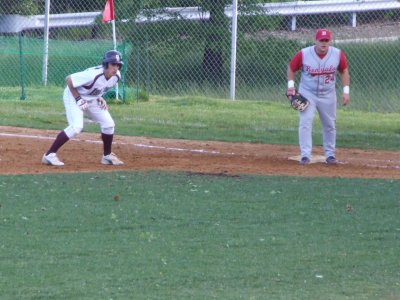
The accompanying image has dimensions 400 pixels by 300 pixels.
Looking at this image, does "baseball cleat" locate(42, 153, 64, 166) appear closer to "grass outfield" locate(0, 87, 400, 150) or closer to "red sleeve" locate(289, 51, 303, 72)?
"red sleeve" locate(289, 51, 303, 72)

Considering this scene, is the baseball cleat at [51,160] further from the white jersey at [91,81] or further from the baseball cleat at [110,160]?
the white jersey at [91,81]

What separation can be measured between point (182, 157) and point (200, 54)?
8.77 m

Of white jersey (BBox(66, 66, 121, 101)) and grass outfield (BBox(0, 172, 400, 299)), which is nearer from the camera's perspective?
grass outfield (BBox(0, 172, 400, 299))

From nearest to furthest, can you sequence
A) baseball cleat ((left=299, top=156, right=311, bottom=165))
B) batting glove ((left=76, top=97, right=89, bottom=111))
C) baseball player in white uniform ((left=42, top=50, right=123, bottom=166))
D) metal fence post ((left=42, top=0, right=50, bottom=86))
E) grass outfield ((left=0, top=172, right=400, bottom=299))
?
grass outfield ((left=0, top=172, right=400, bottom=299)), baseball player in white uniform ((left=42, top=50, right=123, bottom=166)), batting glove ((left=76, top=97, right=89, bottom=111)), baseball cleat ((left=299, top=156, right=311, bottom=165)), metal fence post ((left=42, top=0, right=50, bottom=86))

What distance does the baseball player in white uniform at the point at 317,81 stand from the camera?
1232cm

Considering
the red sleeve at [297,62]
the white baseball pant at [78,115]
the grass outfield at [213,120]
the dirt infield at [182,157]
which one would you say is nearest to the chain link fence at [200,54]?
the grass outfield at [213,120]

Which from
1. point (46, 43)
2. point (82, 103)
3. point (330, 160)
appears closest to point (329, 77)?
point (330, 160)

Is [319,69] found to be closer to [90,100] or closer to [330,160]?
[330,160]

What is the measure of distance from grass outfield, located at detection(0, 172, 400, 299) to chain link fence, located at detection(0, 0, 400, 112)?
981 cm

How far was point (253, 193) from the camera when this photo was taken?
10.2m

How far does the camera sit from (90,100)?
1205cm

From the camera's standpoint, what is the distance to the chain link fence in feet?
68.6

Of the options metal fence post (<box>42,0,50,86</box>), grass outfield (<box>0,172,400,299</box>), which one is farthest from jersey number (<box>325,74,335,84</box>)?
metal fence post (<box>42,0,50,86</box>)

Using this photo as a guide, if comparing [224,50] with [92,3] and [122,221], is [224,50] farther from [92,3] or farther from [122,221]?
[122,221]
